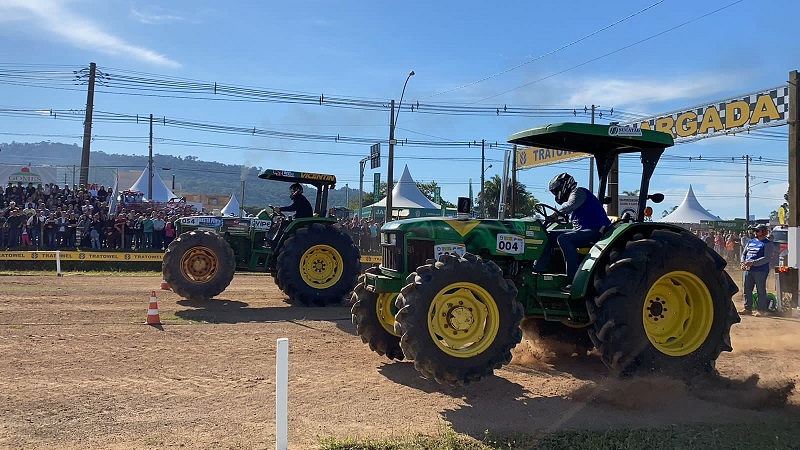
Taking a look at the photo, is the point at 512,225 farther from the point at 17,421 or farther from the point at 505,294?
the point at 17,421

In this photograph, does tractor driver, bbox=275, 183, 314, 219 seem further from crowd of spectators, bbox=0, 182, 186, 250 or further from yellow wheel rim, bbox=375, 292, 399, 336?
crowd of spectators, bbox=0, 182, 186, 250

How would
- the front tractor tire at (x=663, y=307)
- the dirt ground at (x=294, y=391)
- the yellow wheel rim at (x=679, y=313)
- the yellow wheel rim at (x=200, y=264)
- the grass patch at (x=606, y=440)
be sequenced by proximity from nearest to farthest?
the grass patch at (x=606, y=440) < the dirt ground at (x=294, y=391) < the front tractor tire at (x=663, y=307) < the yellow wheel rim at (x=679, y=313) < the yellow wheel rim at (x=200, y=264)

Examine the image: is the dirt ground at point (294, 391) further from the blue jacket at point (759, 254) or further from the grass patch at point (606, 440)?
the blue jacket at point (759, 254)

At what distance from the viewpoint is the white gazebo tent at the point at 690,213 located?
127 ft

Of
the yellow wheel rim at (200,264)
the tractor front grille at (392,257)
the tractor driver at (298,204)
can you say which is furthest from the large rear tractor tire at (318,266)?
the tractor front grille at (392,257)

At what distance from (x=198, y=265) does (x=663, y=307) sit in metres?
8.53

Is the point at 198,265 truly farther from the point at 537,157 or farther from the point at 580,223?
the point at 537,157

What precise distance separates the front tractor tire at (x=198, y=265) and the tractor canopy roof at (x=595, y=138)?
22.3ft

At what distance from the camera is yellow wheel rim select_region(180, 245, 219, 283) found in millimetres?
12109

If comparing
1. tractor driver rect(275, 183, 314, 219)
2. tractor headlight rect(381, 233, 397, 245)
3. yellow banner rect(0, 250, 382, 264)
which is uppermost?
tractor driver rect(275, 183, 314, 219)

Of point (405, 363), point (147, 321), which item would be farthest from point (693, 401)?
point (147, 321)

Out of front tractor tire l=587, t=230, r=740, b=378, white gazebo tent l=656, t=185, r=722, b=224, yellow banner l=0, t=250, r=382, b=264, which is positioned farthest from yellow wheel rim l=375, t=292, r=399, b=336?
white gazebo tent l=656, t=185, r=722, b=224

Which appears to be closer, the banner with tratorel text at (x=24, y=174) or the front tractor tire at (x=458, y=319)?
the front tractor tire at (x=458, y=319)

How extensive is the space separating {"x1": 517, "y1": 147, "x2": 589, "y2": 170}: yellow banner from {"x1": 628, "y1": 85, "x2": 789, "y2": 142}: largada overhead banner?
4.50 m
